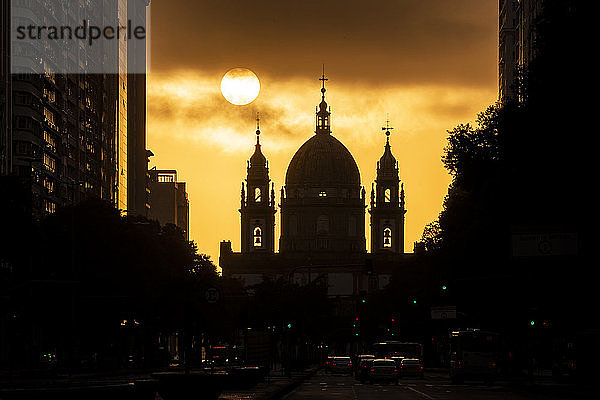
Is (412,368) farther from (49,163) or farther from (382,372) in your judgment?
(49,163)

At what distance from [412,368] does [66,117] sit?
190 feet

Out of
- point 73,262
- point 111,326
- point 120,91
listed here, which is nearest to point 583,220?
point 73,262

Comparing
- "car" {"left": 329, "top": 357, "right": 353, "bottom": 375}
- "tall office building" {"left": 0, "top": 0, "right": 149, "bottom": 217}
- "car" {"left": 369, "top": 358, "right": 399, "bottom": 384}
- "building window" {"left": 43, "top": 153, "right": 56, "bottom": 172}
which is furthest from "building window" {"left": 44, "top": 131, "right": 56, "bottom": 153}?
"car" {"left": 369, "top": 358, "right": 399, "bottom": 384}

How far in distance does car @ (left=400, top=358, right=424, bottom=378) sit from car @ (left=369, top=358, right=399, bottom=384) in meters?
17.4

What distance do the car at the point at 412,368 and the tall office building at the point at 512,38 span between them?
126 ft

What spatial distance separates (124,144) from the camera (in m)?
188

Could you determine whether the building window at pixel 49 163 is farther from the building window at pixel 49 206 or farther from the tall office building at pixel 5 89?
the tall office building at pixel 5 89

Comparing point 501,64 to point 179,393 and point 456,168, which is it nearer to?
point 456,168

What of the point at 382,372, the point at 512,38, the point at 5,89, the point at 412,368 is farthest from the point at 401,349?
the point at 512,38

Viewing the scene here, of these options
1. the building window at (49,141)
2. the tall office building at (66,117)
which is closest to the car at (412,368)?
the tall office building at (66,117)

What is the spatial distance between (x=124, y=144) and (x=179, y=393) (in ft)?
495

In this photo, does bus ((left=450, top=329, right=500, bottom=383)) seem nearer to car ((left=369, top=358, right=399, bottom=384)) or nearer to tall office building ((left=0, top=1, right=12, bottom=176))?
car ((left=369, top=358, right=399, bottom=384))

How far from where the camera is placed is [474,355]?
3322 inches

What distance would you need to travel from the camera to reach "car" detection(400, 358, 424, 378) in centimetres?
10012
